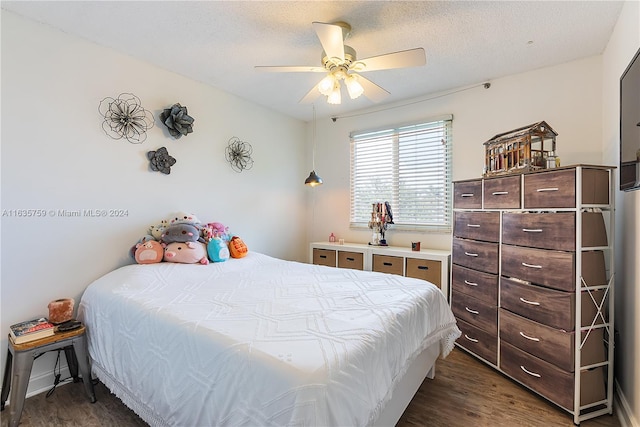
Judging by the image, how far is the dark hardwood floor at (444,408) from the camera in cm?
182

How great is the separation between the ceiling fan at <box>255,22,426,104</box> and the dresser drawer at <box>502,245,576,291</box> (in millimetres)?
1552

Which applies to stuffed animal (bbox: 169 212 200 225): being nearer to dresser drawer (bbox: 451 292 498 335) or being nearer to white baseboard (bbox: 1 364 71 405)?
white baseboard (bbox: 1 364 71 405)

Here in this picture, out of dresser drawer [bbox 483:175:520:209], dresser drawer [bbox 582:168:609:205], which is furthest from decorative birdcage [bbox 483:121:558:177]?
dresser drawer [bbox 582:168:609:205]

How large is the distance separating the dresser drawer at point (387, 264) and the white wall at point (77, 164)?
6.07 ft

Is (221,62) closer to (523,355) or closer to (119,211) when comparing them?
(119,211)

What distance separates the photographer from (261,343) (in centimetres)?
121

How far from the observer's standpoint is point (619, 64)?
202 centimetres

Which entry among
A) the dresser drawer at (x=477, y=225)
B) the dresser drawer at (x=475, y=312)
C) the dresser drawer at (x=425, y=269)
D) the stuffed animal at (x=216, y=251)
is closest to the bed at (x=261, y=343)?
the stuffed animal at (x=216, y=251)

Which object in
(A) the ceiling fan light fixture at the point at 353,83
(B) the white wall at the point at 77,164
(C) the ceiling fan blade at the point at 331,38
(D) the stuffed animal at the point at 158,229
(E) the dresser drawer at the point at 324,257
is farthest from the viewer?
(E) the dresser drawer at the point at 324,257

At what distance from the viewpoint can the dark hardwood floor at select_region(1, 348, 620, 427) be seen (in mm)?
1817

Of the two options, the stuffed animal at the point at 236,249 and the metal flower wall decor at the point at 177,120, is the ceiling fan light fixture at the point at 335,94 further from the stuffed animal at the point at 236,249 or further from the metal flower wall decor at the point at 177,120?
the stuffed animal at the point at 236,249

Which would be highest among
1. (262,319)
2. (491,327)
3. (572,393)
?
(262,319)

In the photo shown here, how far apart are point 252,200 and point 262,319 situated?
7.82ft

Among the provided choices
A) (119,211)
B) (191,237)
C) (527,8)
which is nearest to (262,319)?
(191,237)
